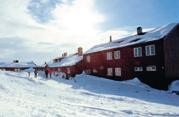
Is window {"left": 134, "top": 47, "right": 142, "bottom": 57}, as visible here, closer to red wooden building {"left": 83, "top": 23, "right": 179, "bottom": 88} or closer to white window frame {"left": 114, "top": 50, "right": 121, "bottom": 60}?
red wooden building {"left": 83, "top": 23, "right": 179, "bottom": 88}

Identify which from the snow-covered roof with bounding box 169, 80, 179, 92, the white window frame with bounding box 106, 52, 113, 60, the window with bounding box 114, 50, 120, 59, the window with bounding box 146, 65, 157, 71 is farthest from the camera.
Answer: the white window frame with bounding box 106, 52, 113, 60

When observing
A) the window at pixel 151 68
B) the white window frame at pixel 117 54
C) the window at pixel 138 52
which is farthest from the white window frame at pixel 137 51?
the white window frame at pixel 117 54

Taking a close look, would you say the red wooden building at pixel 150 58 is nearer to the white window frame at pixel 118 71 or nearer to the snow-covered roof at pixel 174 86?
the white window frame at pixel 118 71

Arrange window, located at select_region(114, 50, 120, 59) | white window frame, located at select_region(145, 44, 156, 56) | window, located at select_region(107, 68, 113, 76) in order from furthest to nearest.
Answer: window, located at select_region(107, 68, 113, 76), window, located at select_region(114, 50, 120, 59), white window frame, located at select_region(145, 44, 156, 56)

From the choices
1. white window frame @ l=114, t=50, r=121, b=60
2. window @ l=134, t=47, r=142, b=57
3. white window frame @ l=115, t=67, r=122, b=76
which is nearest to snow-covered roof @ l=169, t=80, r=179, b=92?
window @ l=134, t=47, r=142, b=57

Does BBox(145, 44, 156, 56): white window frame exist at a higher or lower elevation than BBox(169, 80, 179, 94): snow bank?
higher

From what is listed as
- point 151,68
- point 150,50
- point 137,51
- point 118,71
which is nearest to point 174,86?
point 151,68

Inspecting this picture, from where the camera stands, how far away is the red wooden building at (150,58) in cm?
3472

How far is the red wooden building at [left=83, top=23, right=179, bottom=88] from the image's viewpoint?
3472 centimetres

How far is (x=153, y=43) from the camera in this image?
36.0 meters

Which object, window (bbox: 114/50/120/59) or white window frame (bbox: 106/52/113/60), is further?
white window frame (bbox: 106/52/113/60)

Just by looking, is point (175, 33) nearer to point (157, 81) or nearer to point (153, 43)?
point (153, 43)

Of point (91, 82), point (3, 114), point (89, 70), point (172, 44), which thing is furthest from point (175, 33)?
point (3, 114)

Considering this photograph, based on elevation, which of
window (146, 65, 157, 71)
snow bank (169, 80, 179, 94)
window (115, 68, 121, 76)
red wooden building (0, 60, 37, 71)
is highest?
red wooden building (0, 60, 37, 71)
